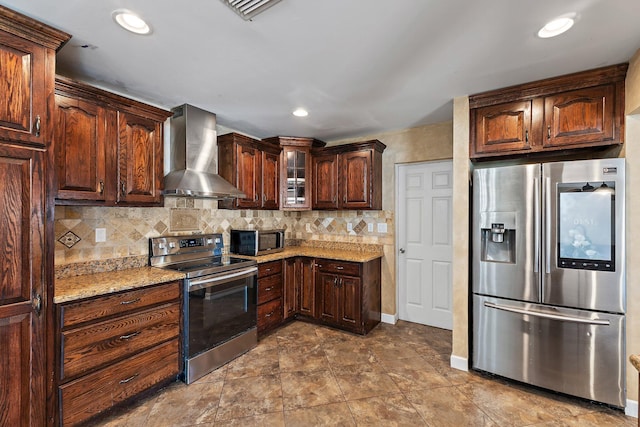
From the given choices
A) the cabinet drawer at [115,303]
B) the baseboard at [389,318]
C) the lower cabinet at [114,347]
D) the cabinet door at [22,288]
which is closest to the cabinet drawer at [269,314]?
the lower cabinet at [114,347]

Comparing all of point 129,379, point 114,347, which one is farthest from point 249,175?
point 129,379

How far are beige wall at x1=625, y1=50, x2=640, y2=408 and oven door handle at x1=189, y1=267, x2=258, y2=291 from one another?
3071 mm

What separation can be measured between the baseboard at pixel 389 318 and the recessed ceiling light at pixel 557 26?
3178 mm

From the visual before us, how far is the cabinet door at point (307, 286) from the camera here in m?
3.73

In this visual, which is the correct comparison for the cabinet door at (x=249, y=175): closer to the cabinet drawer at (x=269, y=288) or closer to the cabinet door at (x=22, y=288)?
the cabinet drawer at (x=269, y=288)

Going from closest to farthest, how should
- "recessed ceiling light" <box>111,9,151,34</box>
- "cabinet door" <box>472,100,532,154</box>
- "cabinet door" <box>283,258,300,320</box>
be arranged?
1. "recessed ceiling light" <box>111,9,151,34</box>
2. "cabinet door" <box>472,100,532,154</box>
3. "cabinet door" <box>283,258,300,320</box>

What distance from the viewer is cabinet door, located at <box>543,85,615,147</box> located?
218 centimetres

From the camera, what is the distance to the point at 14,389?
156 cm

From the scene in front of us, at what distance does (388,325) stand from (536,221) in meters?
2.15

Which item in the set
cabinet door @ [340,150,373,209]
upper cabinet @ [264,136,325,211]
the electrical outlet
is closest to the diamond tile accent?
the electrical outlet

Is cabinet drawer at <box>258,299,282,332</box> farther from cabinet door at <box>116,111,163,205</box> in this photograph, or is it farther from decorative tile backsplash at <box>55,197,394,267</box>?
cabinet door at <box>116,111,163,205</box>

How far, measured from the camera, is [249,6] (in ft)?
4.82

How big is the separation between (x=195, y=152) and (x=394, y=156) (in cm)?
236

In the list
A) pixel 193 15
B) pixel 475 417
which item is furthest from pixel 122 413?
pixel 193 15
